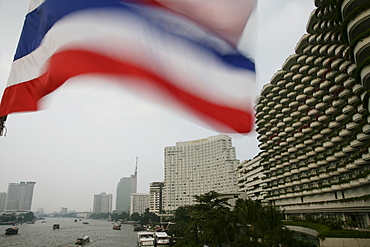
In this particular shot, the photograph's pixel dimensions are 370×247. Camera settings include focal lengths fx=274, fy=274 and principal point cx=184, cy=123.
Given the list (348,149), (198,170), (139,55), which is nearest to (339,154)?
(348,149)

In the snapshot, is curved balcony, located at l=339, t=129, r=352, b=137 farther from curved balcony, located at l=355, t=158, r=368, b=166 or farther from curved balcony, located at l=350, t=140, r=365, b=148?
curved balcony, located at l=355, t=158, r=368, b=166

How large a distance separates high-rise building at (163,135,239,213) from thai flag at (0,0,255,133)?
333 ft

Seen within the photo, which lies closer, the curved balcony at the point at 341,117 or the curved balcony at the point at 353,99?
the curved balcony at the point at 353,99

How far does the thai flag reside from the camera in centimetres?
577

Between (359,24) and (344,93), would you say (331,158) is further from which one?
(359,24)

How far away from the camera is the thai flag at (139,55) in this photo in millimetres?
5773

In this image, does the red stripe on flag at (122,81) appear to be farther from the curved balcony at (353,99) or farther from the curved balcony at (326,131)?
the curved balcony at (326,131)

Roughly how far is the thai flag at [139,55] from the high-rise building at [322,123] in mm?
13463

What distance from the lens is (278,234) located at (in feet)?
52.5

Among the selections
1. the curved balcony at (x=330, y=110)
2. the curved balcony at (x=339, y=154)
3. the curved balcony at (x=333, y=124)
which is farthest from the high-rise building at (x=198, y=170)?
the curved balcony at (x=339, y=154)

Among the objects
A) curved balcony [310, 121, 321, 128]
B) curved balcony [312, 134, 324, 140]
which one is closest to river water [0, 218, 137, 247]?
curved balcony [312, 134, 324, 140]

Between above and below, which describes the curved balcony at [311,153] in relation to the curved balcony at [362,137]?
above

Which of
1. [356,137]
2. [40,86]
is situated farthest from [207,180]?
[40,86]

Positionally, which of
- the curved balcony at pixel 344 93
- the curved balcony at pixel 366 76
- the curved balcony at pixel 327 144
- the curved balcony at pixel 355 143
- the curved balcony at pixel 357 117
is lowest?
the curved balcony at pixel 355 143
